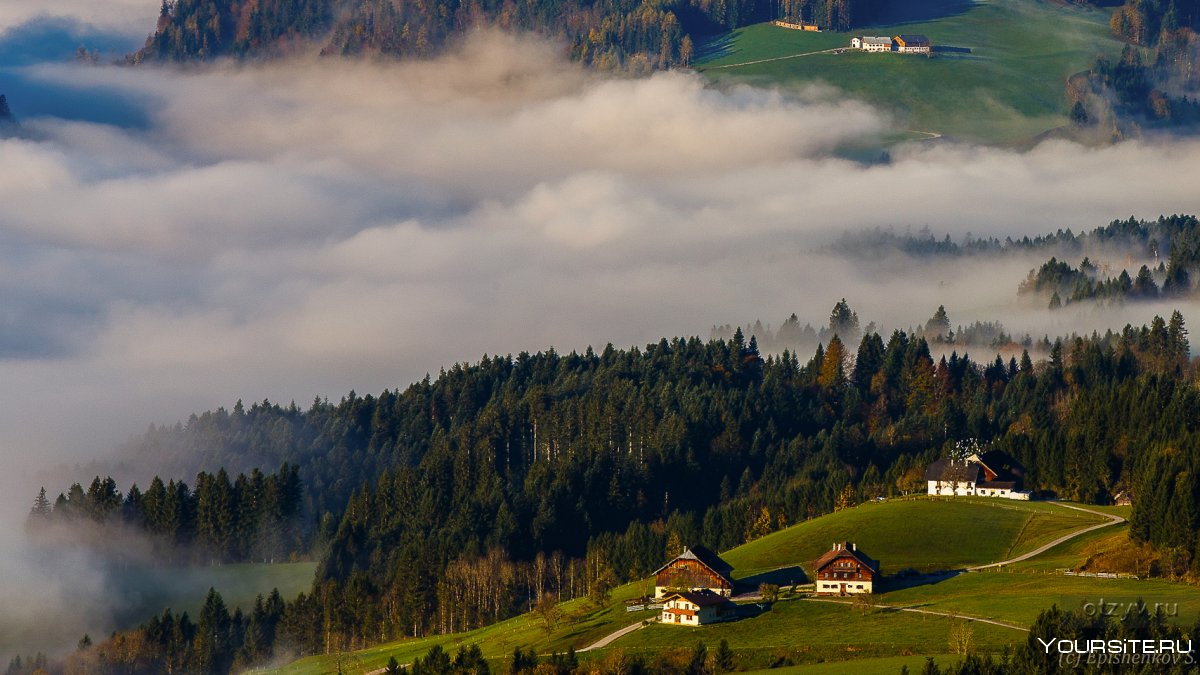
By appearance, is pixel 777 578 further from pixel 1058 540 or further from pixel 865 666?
pixel 865 666

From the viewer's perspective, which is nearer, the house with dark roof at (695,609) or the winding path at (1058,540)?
the house with dark roof at (695,609)

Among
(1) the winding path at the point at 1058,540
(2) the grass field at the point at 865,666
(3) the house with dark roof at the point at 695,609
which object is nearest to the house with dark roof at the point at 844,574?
(3) the house with dark roof at the point at 695,609

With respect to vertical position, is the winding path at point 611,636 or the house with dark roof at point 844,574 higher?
the house with dark roof at point 844,574

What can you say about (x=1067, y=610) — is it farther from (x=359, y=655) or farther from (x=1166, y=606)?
(x=359, y=655)

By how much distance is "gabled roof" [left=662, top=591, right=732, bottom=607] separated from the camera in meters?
156

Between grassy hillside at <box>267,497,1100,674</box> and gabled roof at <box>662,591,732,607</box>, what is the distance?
2.91 m

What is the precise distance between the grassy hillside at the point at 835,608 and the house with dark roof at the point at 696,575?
3.74 m

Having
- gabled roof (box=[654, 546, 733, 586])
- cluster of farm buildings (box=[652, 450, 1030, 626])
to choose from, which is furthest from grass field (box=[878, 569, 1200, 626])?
gabled roof (box=[654, 546, 733, 586])

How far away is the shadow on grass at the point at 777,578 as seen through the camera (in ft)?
548

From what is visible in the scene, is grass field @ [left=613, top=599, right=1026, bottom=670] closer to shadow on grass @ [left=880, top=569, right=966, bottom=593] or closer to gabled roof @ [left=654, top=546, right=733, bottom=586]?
gabled roof @ [left=654, top=546, right=733, bottom=586]

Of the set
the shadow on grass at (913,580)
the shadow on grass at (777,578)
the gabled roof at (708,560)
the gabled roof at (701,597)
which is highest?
the gabled roof at (708,560)

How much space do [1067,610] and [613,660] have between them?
2892cm

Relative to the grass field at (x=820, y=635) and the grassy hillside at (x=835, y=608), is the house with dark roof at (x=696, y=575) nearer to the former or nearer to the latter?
the grassy hillside at (x=835, y=608)

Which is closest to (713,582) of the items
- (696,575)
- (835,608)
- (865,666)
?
(696,575)
